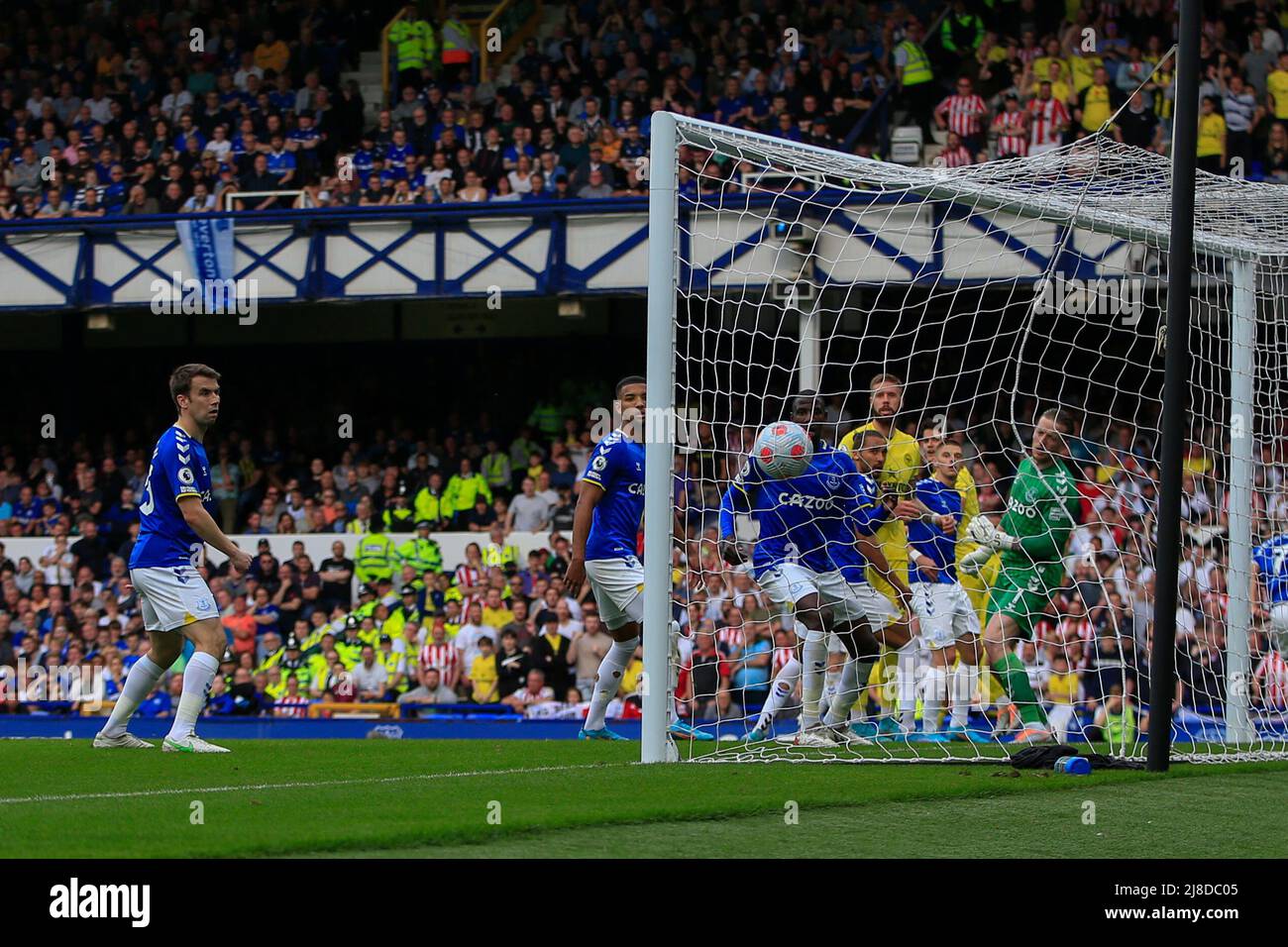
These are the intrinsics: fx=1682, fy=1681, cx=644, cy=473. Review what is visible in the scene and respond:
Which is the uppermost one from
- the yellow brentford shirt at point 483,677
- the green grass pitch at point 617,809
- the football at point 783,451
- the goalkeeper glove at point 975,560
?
the football at point 783,451

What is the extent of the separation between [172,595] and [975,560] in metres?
4.71

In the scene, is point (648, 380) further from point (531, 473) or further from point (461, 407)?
point (461, 407)

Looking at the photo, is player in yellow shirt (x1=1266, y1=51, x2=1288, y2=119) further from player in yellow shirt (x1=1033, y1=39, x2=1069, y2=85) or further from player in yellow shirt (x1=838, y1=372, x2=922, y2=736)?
player in yellow shirt (x1=838, y1=372, x2=922, y2=736)

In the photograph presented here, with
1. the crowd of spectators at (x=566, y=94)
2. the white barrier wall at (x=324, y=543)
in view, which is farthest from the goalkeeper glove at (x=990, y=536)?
the crowd of spectators at (x=566, y=94)

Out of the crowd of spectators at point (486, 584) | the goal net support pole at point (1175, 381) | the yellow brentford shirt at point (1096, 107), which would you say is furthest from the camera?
the yellow brentford shirt at point (1096, 107)

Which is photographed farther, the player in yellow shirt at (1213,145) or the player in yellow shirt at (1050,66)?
the player in yellow shirt at (1050,66)

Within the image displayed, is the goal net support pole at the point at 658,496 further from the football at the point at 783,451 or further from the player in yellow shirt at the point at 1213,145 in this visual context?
the player in yellow shirt at the point at 1213,145

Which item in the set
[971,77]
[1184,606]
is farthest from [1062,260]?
[1184,606]

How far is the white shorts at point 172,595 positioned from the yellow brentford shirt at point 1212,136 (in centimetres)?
1185

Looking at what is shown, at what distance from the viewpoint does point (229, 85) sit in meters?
23.3

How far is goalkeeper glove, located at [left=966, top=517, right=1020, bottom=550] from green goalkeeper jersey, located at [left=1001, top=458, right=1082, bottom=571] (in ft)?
0.28

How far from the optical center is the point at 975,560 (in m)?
10.2

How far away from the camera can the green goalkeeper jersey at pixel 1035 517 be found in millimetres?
10250

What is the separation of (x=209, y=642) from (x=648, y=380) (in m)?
2.92
